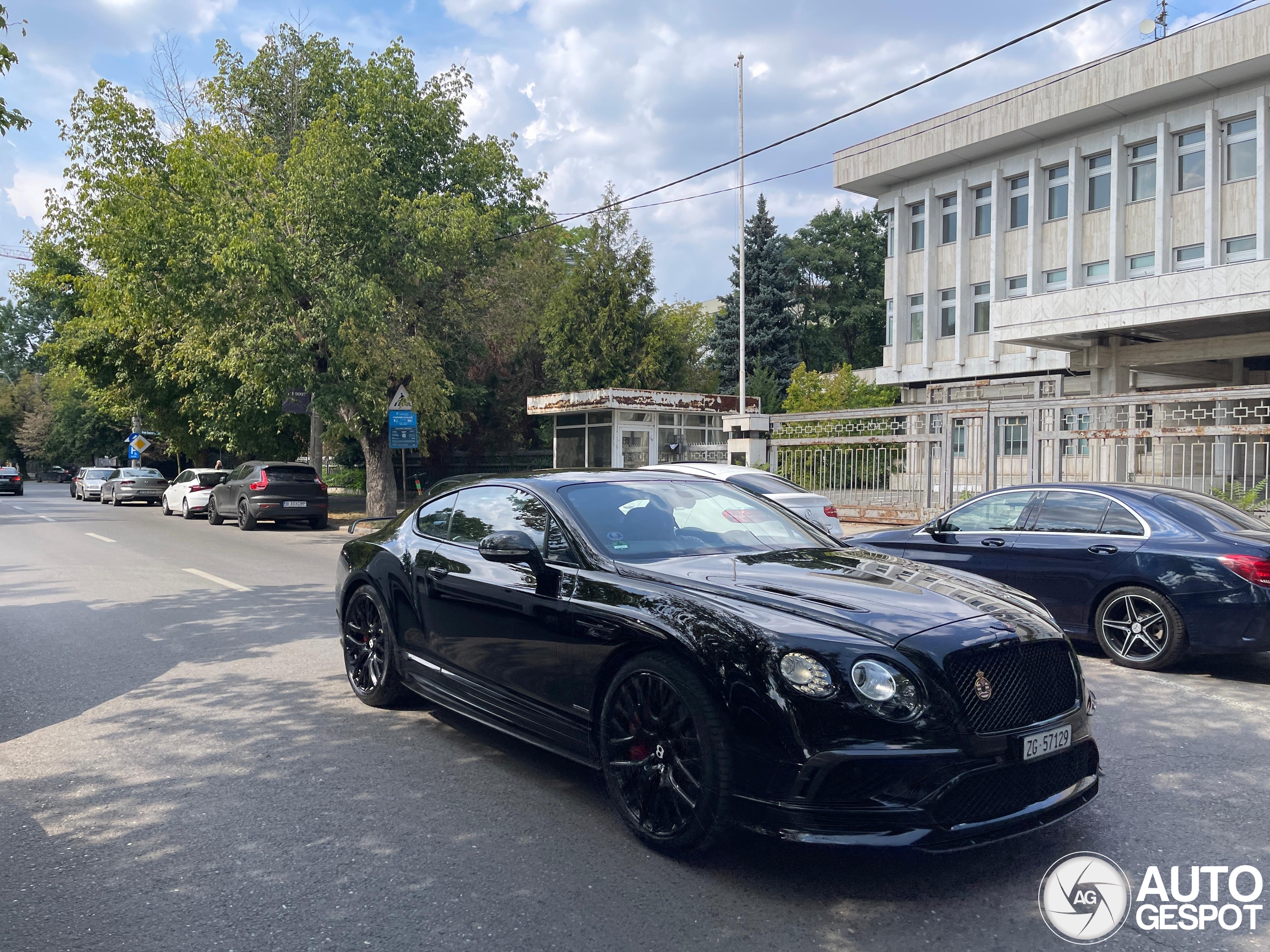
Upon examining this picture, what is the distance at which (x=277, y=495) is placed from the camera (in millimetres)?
22328

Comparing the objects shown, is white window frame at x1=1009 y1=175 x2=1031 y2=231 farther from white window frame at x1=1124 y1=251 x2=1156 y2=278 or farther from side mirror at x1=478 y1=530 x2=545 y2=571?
side mirror at x1=478 y1=530 x2=545 y2=571

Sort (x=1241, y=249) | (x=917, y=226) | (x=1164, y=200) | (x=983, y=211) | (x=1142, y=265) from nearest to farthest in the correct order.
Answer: (x=1241, y=249), (x=1164, y=200), (x=1142, y=265), (x=983, y=211), (x=917, y=226)

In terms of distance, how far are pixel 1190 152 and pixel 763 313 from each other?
66.5 feet

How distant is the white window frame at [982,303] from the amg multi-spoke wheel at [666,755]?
3476cm

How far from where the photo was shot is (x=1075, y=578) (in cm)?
779

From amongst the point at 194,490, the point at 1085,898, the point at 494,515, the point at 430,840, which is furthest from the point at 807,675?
the point at 194,490

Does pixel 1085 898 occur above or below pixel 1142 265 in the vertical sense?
below

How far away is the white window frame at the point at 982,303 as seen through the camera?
118 feet

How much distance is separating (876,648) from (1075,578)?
5.00 metres

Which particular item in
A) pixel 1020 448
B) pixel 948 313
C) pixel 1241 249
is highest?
pixel 1241 249

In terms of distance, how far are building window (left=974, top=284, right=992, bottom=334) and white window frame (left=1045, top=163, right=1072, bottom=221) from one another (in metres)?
3.21

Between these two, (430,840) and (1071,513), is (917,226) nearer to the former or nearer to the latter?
(1071,513)

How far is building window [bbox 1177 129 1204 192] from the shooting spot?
96.8ft

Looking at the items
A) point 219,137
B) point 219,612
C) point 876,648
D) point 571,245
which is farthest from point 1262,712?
point 571,245
